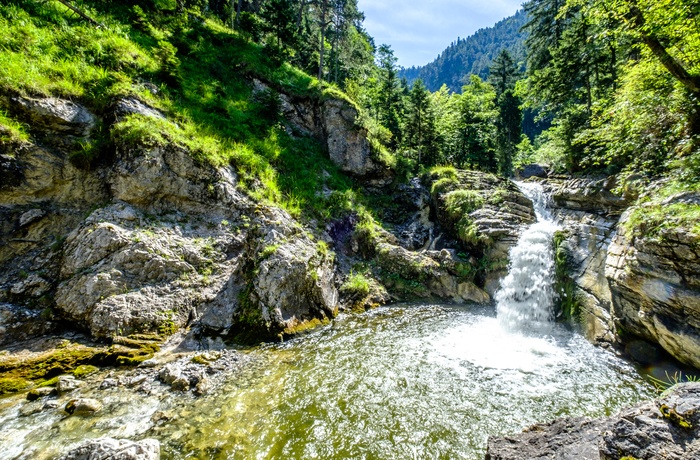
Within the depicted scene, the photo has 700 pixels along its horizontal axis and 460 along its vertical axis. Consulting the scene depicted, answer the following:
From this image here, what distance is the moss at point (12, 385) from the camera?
6586 mm

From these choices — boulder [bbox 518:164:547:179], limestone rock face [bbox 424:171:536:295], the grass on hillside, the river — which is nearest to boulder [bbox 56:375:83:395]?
the river

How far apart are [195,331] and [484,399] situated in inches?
349

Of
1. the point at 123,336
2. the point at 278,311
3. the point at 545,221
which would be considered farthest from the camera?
the point at 545,221

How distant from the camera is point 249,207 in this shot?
1287 centimetres

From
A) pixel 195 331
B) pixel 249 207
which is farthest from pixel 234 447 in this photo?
pixel 249 207

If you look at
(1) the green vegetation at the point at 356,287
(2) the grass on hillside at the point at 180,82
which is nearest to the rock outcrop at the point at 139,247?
(2) the grass on hillside at the point at 180,82

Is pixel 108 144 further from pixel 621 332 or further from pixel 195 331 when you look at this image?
pixel 621 332

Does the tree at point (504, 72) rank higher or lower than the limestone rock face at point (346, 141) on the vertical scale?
higher

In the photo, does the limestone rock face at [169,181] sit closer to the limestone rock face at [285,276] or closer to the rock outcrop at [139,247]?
the rock outcrop at [139,247]

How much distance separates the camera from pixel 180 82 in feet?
53.0

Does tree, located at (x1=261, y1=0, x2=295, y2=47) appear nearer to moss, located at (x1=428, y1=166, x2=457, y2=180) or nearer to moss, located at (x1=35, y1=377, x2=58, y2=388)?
moss, located at (x1=428, y1=166, x2=457, y2=180)

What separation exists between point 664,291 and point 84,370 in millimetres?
15898

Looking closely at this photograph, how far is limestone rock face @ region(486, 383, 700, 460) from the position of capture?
2.83m

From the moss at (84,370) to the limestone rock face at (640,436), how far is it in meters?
9.56
